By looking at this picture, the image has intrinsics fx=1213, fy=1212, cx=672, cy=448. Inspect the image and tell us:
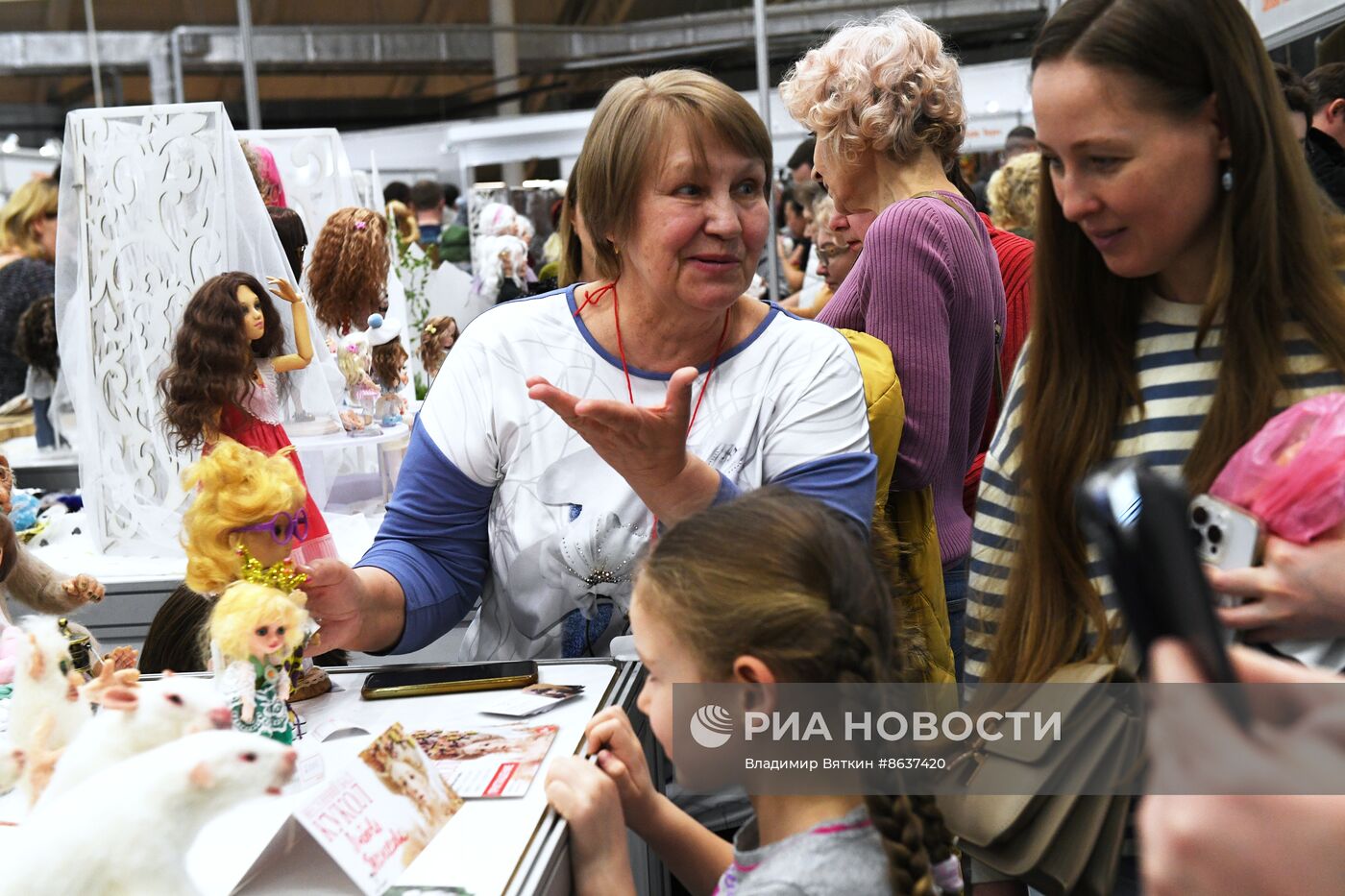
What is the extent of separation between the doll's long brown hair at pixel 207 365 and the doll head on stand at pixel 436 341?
6.52 feet

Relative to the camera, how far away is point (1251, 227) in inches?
50.3

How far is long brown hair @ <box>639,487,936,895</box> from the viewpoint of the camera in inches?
50.6

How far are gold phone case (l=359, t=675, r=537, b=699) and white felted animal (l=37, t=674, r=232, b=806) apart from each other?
54 cm

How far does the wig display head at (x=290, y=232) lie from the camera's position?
15.0 ft

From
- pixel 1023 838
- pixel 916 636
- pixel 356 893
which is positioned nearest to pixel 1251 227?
pixel 1023 838

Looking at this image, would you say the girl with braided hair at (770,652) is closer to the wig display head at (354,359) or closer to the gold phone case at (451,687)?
the gold phone case at (451,687)

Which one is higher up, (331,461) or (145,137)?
(145,137)

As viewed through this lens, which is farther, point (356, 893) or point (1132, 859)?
point (1132, 859)

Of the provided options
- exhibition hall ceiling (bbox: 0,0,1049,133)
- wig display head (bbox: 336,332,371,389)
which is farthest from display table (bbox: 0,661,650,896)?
exhibition hall ceiling (bbox: 0,0,1049,133)

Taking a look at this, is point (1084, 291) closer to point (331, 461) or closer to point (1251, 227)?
point (1251, 227)

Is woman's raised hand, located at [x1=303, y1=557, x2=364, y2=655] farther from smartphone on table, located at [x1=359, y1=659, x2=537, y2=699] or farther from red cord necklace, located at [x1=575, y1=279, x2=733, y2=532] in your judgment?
red cord necklace, located at [x1=575, y1=279, x2=733, y2=532]

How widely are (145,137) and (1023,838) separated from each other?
3506 millimetres

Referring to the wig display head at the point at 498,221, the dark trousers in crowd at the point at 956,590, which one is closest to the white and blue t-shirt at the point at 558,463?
the dark trousers in crowd at the point at 956,590

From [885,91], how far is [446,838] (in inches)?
66.7
